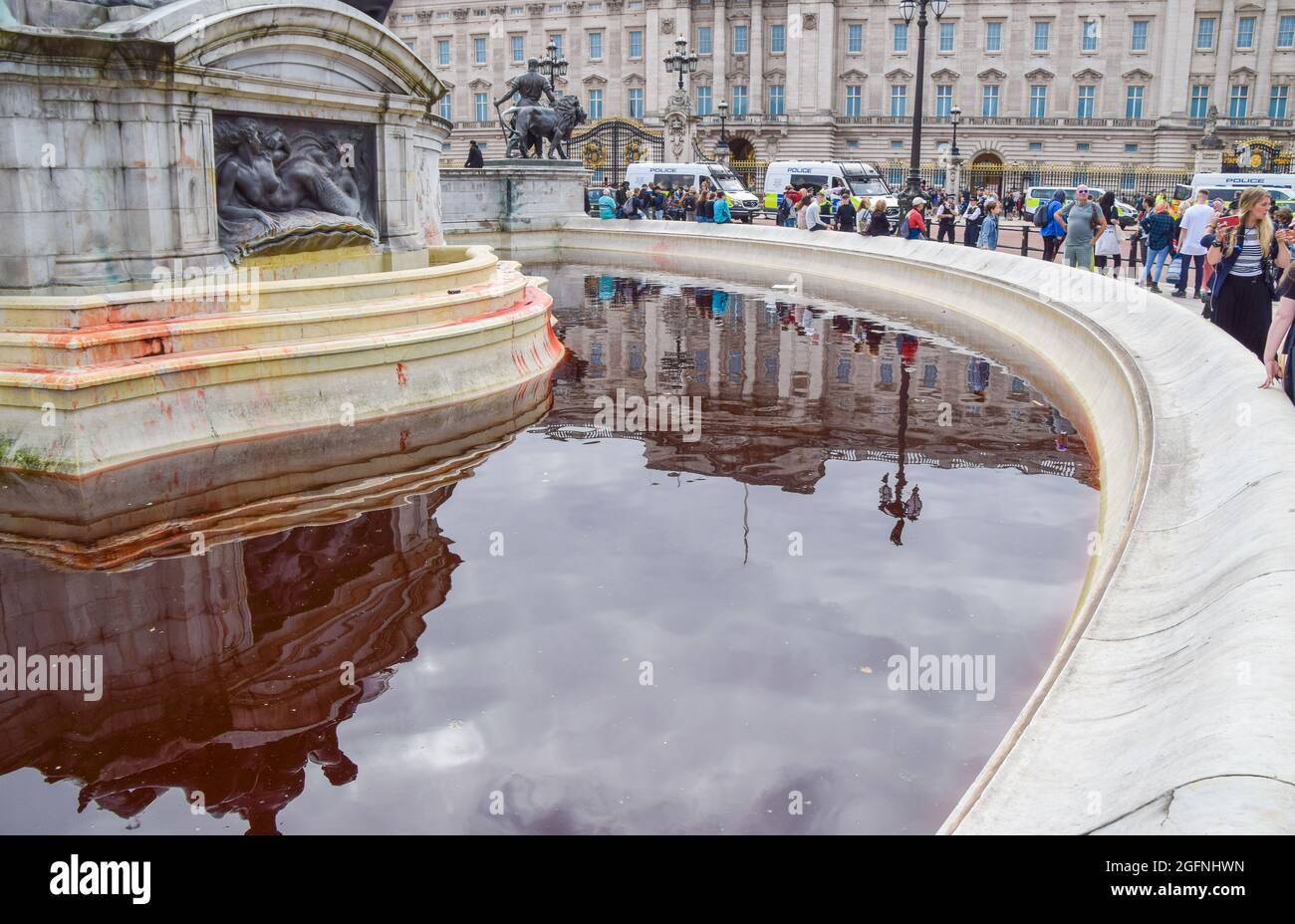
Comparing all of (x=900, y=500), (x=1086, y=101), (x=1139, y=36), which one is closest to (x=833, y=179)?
(x=1086, y=101)

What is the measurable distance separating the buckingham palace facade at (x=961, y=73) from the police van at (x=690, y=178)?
26509 millimetres

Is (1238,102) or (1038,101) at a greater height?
(1038,101)

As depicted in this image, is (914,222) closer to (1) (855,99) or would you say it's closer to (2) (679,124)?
(2) (679,124)

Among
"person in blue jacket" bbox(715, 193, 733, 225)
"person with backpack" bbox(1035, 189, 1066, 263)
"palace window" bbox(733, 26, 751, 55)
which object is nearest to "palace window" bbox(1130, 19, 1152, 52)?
"palace window" bbox(733, 26, 751, 55)

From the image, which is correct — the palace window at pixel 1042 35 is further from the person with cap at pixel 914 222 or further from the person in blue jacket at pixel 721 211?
the person with cap at pixel 914 222

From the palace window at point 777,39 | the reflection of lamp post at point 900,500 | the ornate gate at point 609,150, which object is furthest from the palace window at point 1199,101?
the reflection of lamp post at point 900,500

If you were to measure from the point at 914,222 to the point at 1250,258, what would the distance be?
49.1 feet

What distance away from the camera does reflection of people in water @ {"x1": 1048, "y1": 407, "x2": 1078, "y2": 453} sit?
398 inches

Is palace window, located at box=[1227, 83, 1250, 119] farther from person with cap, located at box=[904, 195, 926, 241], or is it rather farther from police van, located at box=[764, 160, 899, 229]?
person with cap, located at box=[904, 195, 926, 241]

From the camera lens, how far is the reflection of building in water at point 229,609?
15.9ft

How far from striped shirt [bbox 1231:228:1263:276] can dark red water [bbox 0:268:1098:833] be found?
203cm

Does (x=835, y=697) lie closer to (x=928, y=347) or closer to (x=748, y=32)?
(x=928, y=347)

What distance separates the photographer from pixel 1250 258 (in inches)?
411
